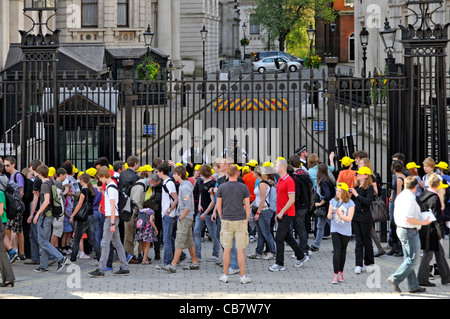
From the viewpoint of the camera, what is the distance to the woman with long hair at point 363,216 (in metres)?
12.2

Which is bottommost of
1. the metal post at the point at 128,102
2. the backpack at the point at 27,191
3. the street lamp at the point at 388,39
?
the backpack at the point at 27,191

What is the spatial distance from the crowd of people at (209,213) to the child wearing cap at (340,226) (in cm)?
1

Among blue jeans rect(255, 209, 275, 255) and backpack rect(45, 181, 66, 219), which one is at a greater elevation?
backpack rect(45, 181, 66, 219)

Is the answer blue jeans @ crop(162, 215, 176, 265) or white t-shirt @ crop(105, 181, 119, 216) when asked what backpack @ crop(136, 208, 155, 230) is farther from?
white t-shirt @ crop(105, 181, 119, 216)

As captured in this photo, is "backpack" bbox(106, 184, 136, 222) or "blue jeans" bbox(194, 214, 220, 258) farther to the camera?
"blue jeans" bbox(194, 214, 220, 258)

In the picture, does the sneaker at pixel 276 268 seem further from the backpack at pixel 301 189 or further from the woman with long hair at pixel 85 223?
the woman with long hair at pixel 85 223

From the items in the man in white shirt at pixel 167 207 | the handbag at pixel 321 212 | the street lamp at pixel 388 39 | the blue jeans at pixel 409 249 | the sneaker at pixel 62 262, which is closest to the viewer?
the blue jeans at pixel 409 249

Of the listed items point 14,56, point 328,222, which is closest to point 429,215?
point 328,222

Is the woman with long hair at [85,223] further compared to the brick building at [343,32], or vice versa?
the brick building at [343,32]

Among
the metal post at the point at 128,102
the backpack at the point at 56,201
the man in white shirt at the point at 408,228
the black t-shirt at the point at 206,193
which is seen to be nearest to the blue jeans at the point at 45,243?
the backpack at the point at 56,201

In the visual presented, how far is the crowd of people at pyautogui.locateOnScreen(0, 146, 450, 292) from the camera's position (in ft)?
38.7

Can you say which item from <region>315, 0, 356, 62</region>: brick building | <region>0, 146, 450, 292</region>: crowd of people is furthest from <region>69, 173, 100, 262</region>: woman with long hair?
<region>315, 0, 356, 62</region>: brick building

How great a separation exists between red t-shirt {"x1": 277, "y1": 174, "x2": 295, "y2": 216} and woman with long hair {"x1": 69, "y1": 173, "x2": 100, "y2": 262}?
290 centimetres
